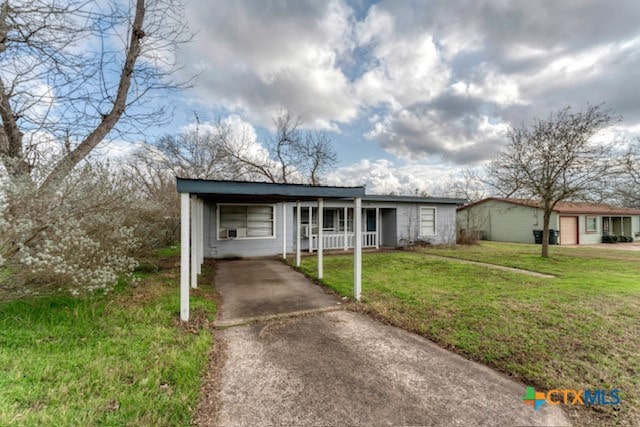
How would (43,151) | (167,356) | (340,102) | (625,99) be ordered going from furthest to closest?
(340,102)
(625,99)
(43,151)
(167,356)

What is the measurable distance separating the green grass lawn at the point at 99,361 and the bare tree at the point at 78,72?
1.91 metres

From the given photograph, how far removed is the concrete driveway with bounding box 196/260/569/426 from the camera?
2094 mm

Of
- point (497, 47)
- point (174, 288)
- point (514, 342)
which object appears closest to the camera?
point (514, 342)

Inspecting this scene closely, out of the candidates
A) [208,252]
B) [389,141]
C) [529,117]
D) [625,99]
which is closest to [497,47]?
[529,117]

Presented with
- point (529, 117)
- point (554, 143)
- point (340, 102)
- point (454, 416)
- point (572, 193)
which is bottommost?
point (454, 416)

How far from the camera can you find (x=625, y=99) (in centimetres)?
952

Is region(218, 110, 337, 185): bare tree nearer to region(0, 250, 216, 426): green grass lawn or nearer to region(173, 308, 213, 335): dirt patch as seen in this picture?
region(0, 250, 216, 426): green grass lawn

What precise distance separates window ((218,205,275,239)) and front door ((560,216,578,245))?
19545 mm

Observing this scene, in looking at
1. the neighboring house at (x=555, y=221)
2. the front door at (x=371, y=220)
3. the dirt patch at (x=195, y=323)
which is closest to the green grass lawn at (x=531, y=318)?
the dirt patch at (x=195, y=323)

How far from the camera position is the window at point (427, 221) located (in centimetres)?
1403

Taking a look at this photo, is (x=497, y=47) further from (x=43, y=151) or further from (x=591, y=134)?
(x=43, y=151)

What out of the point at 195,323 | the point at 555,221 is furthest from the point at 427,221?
the point at 195,323

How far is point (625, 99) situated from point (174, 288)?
15608 millimetres

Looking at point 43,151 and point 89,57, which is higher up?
point 89,57
